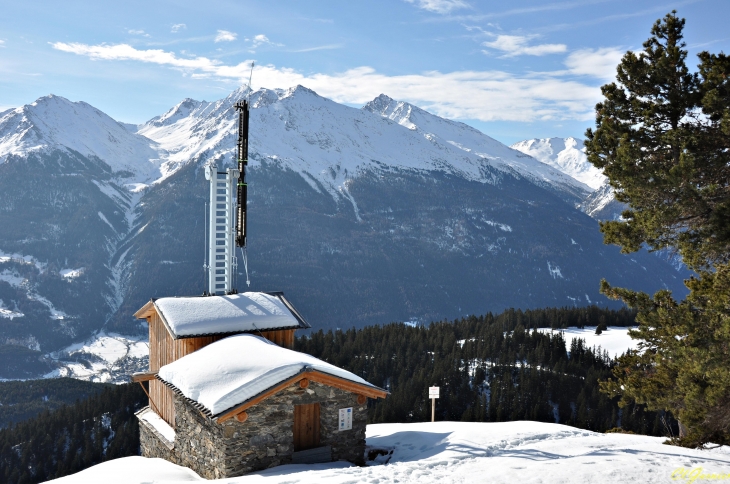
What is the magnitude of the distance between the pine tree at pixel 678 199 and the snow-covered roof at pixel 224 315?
42.3 ft

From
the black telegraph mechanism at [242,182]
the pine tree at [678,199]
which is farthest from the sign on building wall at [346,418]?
the black telegraph mechanism at [242,182]

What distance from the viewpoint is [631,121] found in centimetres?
1677

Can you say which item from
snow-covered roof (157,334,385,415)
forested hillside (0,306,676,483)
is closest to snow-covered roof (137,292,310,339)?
snow-covered roof (157,334,385,415)

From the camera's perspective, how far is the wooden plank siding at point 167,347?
22.6m

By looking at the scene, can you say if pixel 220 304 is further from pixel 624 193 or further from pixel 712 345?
pixel 712 345

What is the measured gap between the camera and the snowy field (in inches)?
565

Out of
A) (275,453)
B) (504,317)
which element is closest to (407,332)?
(504,317)

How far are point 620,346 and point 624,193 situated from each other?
225 feet

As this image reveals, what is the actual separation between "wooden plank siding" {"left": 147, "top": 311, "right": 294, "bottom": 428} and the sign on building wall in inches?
239

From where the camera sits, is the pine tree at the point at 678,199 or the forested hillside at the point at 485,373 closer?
the pine tree at the point at 678,199

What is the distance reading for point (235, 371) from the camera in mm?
18484

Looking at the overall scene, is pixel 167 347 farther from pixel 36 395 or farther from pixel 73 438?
pixel 36 395

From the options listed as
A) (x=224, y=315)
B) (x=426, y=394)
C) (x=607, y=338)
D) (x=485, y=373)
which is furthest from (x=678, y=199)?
(x=607, y=338)

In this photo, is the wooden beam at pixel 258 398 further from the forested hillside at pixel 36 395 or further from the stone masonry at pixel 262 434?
the forested hillside at pixel 36 395
